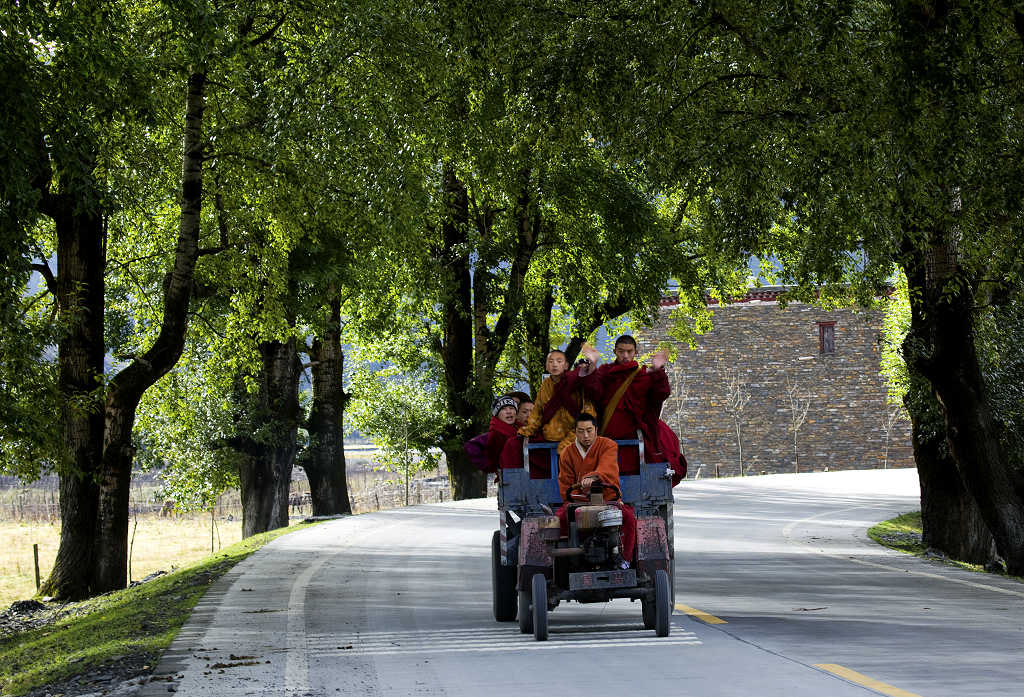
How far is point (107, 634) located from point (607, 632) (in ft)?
15.3

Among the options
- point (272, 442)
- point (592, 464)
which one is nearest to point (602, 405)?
point (592, 464)

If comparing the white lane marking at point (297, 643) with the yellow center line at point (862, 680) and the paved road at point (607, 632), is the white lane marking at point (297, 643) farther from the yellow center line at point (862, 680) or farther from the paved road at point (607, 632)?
the yellow center line at point (862, 680)

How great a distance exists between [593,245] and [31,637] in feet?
60.7

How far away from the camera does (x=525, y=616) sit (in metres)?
10.0

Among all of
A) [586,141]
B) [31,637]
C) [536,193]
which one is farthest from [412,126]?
[536,193]

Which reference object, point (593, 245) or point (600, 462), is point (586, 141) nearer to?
point (600, 462)

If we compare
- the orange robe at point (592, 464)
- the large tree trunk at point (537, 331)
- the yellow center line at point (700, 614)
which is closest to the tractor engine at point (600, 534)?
the orange robe at point (592, 464)

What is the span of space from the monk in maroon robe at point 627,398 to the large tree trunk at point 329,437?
22932 millimetres

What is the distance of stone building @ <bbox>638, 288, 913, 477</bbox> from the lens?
62.4 meters

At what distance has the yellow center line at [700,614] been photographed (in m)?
10.9

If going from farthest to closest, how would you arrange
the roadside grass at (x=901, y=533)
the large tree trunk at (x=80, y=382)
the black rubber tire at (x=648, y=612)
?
the roadside grass at (x=901, y=533) < the large tree trunk at (x=80, y=382) < the black rubber tire at (x=648, y=612)

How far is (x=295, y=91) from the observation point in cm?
1667

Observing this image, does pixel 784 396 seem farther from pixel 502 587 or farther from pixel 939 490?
pixel 502 587

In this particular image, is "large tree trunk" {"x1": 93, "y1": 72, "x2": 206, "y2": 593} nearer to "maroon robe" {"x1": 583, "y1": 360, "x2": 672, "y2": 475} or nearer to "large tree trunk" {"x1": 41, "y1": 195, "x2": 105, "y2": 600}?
"large tree trunk" {"x1": 41, "y1": 195, "x2": 105, "y2": 600}
